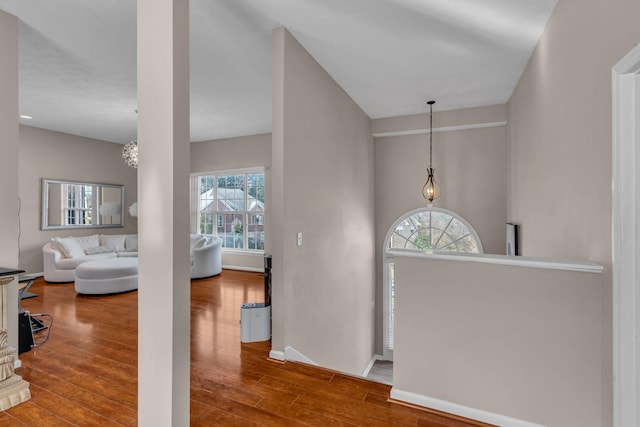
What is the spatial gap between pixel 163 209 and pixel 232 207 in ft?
19.2

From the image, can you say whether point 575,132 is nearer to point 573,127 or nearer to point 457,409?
point 573,127

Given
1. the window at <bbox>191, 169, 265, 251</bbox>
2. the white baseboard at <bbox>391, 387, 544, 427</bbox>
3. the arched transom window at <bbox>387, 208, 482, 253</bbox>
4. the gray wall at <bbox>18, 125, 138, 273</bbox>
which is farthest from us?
the window at <bbox>191, 169, 265, 251</bbox>

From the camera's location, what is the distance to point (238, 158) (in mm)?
7008

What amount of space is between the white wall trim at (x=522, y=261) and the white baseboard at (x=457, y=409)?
→ 0.90m

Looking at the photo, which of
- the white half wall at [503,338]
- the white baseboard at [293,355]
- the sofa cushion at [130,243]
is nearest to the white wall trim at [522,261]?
the white half wall at [503,338]

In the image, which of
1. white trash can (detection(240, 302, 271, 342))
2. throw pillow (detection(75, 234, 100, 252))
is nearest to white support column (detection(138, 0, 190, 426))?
white trash can (detection(240, 302, 271, 342))


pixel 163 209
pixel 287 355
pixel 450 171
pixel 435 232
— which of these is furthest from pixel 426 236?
pixel 163 209

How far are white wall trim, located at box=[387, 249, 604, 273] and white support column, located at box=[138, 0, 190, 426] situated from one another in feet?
4.61

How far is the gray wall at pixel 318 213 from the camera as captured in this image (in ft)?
8.87

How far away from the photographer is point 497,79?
3.95m

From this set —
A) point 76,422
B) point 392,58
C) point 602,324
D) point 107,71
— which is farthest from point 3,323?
point 392,58

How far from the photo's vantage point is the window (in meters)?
6.98

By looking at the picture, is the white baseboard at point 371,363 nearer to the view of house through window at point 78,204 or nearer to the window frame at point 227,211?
the window frame at point 227,211

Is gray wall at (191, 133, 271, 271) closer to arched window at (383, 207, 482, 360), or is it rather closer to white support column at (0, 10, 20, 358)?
arched window at (383, 207, 482, 360)
